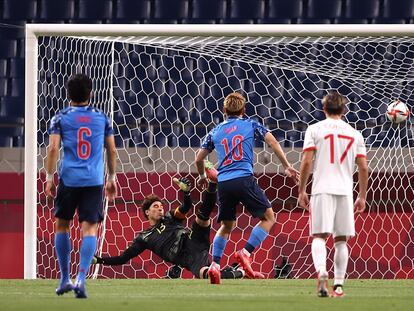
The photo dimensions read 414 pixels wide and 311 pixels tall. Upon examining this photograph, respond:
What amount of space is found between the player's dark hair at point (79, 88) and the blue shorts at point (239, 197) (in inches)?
79.9

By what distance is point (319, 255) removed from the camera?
6.34 meters

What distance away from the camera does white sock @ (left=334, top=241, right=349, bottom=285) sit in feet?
21.0

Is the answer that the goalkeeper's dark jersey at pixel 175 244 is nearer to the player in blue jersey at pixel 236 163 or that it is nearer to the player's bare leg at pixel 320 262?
the player in blue jersey at pixel 236 163

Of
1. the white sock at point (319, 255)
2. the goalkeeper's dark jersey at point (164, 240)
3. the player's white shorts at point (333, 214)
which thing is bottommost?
the goalkeeper's dark jersey at point (164, 240)

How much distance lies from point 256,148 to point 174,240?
2.04 metres

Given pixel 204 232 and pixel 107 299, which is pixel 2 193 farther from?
pixel 107 299

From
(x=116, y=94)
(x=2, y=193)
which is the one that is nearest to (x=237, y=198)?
(x=2, y=193)

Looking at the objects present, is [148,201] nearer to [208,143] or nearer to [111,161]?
[208,143]

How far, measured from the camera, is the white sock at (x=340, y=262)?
6410 mm

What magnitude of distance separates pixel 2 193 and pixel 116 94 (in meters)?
2.54

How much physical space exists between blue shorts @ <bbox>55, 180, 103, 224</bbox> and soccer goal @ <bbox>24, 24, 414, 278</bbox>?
285 centimetres

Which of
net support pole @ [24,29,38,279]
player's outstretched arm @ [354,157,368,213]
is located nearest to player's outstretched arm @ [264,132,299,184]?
player's outstretched arm @ [354,157,368,213]

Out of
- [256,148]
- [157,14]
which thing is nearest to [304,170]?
[256,148]

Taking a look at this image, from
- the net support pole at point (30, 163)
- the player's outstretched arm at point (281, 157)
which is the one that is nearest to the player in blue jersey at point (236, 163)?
the player's outstretched arm at point (281, 157)
